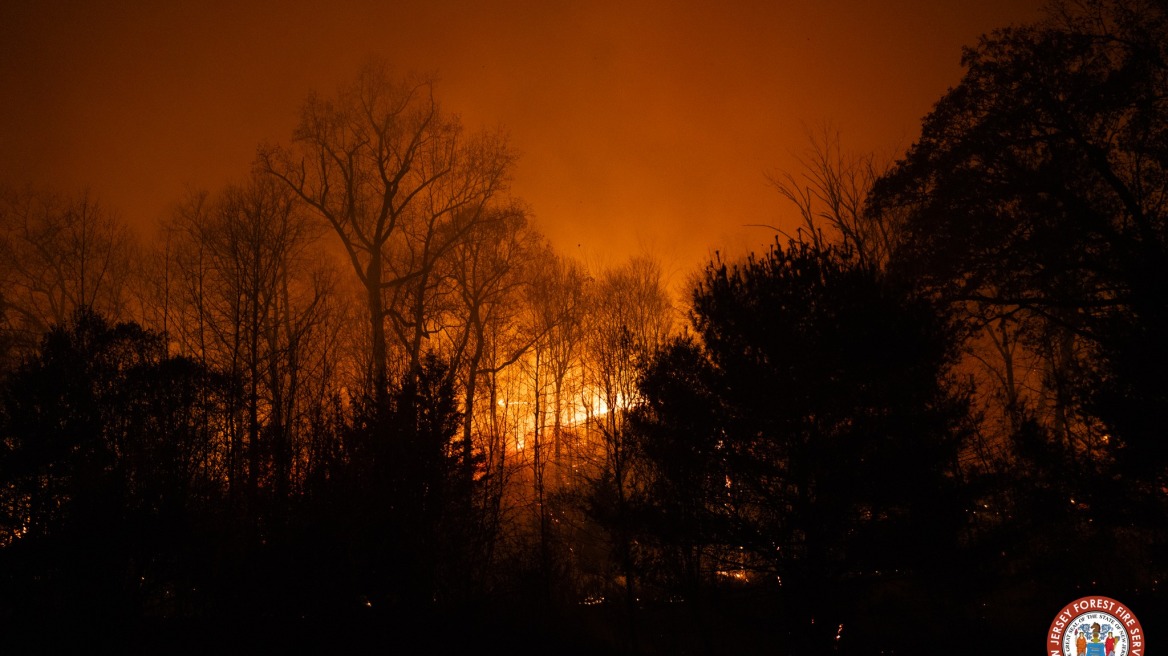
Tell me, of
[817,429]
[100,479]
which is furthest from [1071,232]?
[100,479]

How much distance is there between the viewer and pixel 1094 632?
8.54 m

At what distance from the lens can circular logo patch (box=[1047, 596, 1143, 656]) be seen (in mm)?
8281

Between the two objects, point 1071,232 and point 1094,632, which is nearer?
point 1094,632

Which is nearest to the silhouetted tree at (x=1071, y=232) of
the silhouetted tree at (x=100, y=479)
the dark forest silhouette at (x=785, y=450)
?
the dark forest silhouette at (x=785, y=450)

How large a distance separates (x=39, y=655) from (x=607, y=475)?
9.57 m

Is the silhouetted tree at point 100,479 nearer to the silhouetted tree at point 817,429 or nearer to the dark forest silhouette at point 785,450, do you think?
the dark forest silhouette at point 785,450

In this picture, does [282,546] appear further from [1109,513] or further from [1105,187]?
[1105,187]

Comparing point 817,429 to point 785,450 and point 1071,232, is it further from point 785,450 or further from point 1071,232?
point 1071,232

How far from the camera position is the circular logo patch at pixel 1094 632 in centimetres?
828

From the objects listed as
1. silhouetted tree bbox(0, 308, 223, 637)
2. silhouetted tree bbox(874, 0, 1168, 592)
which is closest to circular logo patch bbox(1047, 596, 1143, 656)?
silhouetted tree bbox(874, 0, 1168, 592)

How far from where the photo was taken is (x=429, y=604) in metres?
10.8

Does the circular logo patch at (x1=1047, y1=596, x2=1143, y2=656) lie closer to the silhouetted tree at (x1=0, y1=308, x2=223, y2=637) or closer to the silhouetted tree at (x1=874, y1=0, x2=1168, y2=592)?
the silhouetted tree at (x1=874, y1=0, x2=1168, y2=592)

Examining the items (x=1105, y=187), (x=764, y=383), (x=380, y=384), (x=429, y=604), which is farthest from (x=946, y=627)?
(x=380, y=384)

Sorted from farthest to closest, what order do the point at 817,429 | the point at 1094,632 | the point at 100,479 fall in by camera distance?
the point at 817,429, the point at 100,479, the point at 1094,632
